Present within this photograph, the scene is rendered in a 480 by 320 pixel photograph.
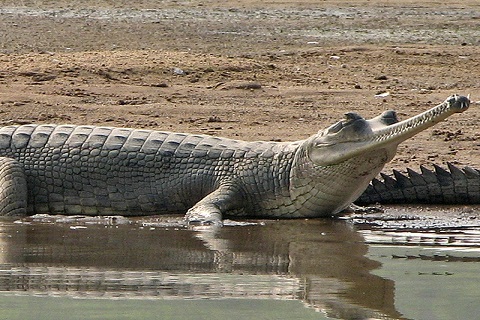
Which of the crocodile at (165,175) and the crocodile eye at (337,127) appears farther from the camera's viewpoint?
the crocodile at (165,175)

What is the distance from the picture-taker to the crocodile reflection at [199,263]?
17.6 feet

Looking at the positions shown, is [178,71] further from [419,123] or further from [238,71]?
[419,123]

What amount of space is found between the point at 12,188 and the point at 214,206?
1.39 meters

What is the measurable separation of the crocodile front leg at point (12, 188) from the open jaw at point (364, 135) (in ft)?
6.49

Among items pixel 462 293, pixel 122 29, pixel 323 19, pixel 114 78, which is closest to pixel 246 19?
pixel 323 19

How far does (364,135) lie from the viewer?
7777 millimetres

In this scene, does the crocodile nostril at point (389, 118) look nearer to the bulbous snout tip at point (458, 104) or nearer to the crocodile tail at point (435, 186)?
the bulbous snout tip at point (458, 104)

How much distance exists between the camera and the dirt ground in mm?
11148

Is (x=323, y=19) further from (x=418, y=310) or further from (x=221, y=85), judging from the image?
(x=418, y=310)

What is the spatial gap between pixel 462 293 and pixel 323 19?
47.2 ft

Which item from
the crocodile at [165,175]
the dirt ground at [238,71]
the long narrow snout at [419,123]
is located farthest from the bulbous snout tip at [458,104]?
the dirt ground at [238,71]

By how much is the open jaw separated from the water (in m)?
0.46

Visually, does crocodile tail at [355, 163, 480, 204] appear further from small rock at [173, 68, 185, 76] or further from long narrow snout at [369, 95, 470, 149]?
small rock at [173, 68, 185, 76]

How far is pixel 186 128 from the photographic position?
10930mm
